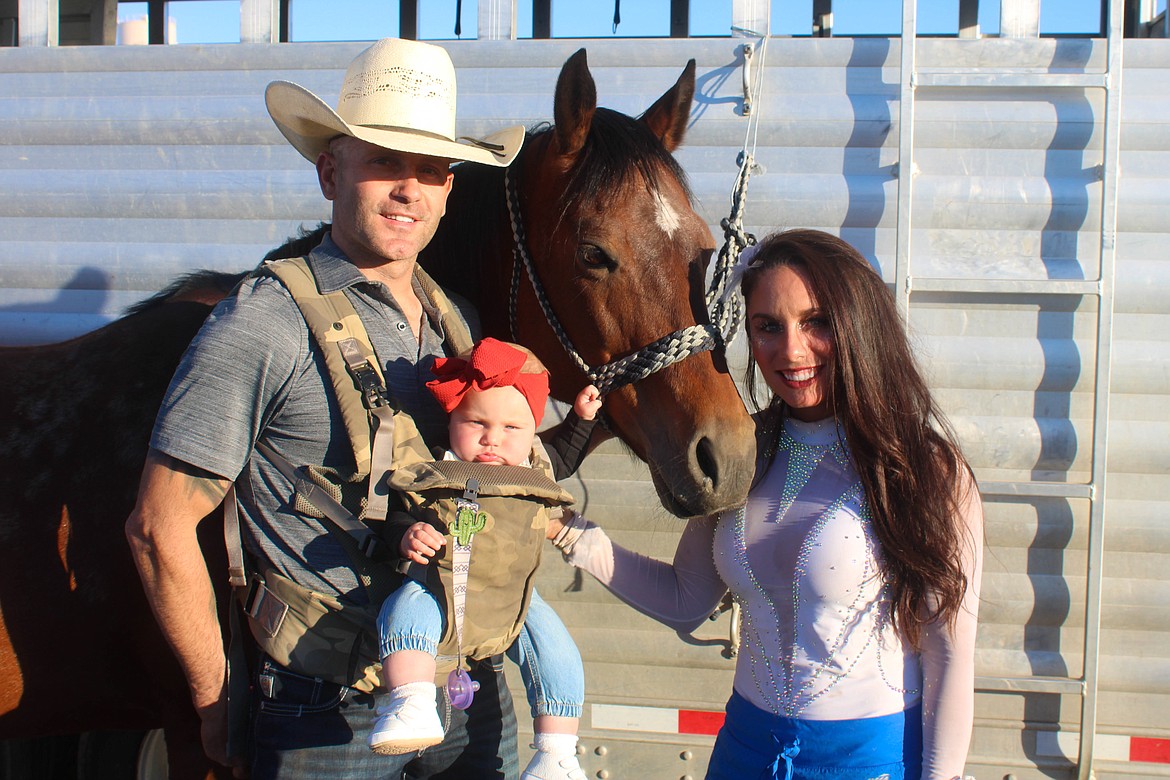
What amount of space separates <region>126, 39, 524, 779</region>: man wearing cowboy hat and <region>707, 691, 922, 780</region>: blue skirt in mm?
586

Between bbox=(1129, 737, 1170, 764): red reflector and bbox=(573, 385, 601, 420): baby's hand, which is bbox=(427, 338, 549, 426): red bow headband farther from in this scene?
bbox=(1129, 737, 1170, 764): red reflector

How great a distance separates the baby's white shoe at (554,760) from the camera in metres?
1.71

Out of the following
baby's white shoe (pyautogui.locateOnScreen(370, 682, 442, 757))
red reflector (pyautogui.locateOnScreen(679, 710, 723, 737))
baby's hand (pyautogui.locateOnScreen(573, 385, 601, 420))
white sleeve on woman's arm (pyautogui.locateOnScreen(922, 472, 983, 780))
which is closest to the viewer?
baby's white shoe (pyautogui.locateOnScreen(370, 682, 442, 757))

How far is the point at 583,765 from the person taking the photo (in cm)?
289

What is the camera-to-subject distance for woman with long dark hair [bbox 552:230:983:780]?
157 centimetres

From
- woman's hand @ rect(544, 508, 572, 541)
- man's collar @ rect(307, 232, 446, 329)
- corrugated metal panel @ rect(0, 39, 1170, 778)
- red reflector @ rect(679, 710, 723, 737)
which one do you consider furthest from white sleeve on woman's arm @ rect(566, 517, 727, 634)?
red reflector @ rect(679, 710, 723, 737)

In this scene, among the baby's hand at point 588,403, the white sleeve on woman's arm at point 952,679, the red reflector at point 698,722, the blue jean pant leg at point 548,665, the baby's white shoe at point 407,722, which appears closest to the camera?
the baby's white shoe at point 407,722

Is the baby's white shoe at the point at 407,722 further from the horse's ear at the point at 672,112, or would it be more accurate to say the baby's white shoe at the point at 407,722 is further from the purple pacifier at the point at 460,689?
the horse's ear at the point at 672,112

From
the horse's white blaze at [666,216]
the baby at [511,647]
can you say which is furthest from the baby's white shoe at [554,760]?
the horse's white blaze at [666,216]

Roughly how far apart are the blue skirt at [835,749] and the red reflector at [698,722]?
4.01 feet

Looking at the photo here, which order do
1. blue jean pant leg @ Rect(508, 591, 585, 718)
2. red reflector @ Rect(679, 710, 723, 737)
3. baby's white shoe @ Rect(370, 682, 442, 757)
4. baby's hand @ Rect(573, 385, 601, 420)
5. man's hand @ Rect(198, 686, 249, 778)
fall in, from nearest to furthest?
baby's white shoe @ Rect(370, 682, 442, 757), man's hand @ Rect(198, 686, 249, 778), blue jean pant leg @ Rect(508, 591, 585, 718), baby's hand @ Rect(573, 385, 601, 420), red reflector @ Rect(679, 710, 723, 737)

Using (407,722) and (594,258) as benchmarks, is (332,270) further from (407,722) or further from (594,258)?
(407,722)

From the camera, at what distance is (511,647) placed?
74.5 inches

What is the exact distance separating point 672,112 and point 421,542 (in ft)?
4.71
